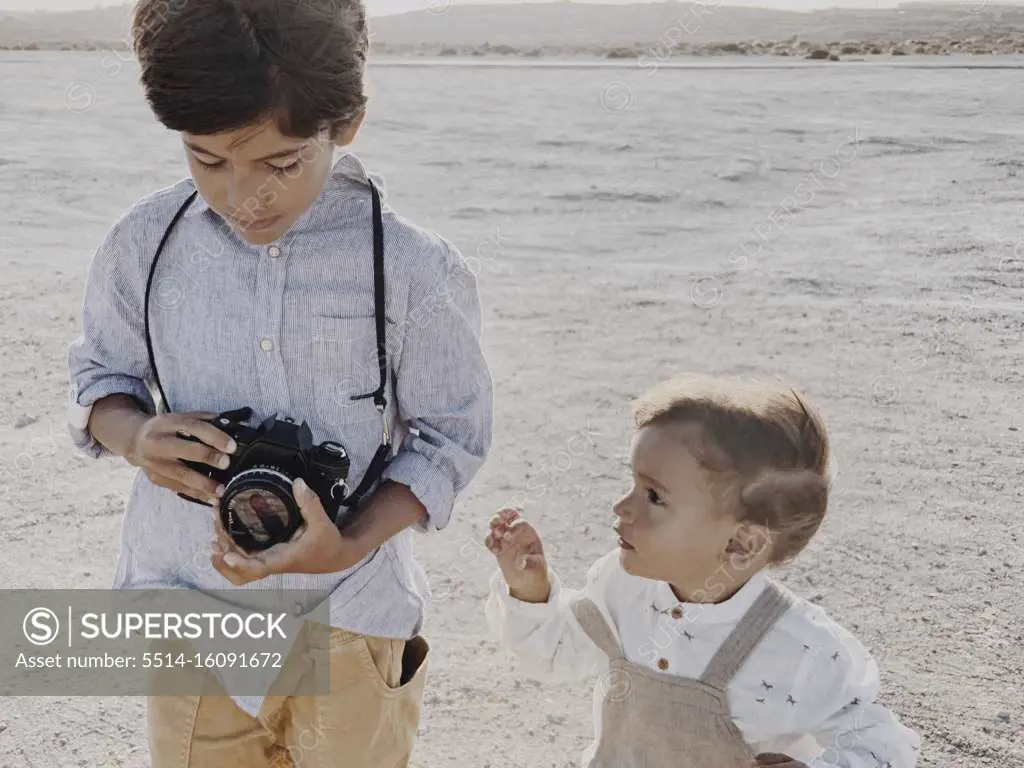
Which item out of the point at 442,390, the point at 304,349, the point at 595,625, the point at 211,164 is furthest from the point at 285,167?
the point at 595,625

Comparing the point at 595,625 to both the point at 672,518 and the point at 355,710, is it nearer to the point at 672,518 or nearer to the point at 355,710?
the point at 672,518

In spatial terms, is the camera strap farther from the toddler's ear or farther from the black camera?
the toddler's ear

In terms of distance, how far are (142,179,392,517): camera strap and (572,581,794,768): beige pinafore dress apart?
61 centimetres

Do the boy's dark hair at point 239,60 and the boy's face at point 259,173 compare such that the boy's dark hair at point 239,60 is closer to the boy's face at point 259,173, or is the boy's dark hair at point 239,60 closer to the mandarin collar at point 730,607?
the boy's face at point 259,173

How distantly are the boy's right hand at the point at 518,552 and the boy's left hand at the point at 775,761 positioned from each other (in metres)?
0.50

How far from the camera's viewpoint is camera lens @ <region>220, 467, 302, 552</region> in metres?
→ 1.78

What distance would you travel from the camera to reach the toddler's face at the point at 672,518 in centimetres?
208

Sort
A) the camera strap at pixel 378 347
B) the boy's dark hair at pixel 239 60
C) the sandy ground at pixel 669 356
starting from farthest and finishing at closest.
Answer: the sandy ground at pixel 669 356
the camera strap at pixel 378 347
the boy's dark hair at pixel 239 60

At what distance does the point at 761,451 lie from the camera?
2.07 meters

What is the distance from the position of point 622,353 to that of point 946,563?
97.7 inches

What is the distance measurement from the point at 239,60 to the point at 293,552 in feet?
2.49

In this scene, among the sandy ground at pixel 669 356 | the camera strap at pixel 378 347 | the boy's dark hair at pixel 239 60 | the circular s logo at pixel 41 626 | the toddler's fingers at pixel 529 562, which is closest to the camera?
the boy's dark hair at pixel 239 60

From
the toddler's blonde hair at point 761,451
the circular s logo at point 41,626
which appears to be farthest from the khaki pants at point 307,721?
the circular s logo at point 41,626

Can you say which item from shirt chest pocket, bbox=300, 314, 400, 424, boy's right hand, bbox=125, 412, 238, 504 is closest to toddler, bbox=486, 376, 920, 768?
shirt chest pocket, bbox=300, 314, 400, 424
